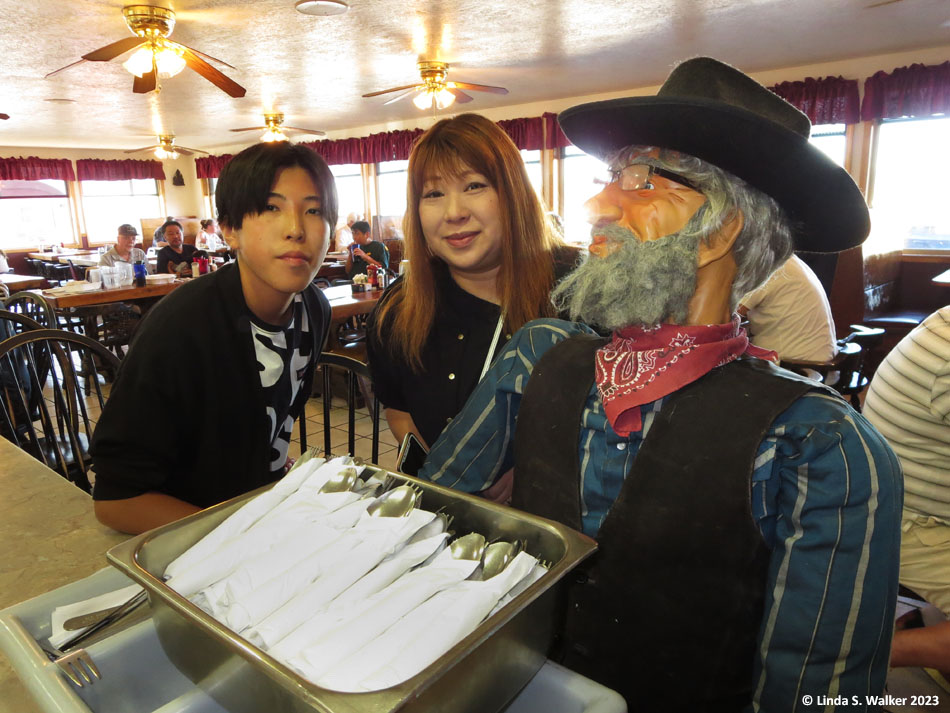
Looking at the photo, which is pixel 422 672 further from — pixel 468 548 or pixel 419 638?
pixel 468 548

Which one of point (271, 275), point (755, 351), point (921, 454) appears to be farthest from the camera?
point (921, 454)

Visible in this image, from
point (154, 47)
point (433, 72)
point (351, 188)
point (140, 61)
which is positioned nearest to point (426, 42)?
point (433, 72)

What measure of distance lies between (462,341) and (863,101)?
6955 mm

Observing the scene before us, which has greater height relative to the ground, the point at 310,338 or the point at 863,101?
the point at 863,101

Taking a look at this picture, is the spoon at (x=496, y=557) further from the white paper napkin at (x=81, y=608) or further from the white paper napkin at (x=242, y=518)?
the white paper napkin at (x=81, y=608)

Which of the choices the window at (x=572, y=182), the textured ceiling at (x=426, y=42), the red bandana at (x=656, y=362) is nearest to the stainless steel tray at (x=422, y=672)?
the red bandana at (x=656, y=362)

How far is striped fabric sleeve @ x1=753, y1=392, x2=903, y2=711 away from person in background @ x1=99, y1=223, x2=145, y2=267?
24.2 ft

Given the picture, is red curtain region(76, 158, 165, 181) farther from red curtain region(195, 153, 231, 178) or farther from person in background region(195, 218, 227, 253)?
person in background region(195, 218, 227, 253)

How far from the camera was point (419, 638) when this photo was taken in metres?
0.49

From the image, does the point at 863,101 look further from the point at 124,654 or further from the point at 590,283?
the point at 124,654

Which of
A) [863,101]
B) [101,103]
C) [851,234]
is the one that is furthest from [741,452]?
[101,103]

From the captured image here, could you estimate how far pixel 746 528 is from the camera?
31.4 inches

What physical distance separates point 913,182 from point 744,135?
297 inches

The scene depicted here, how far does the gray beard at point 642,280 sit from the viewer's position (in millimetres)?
928
